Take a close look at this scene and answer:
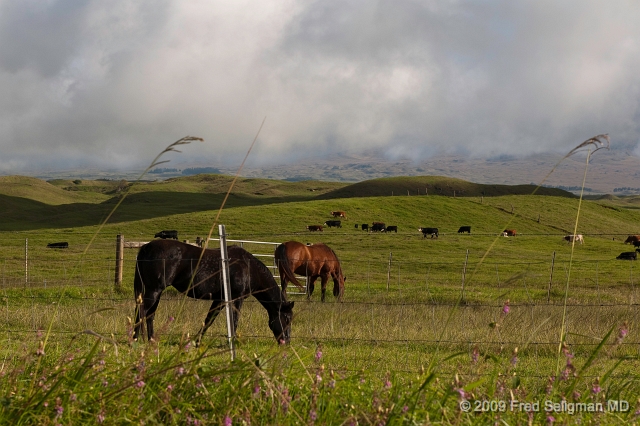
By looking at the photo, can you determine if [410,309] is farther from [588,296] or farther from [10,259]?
[10,259]

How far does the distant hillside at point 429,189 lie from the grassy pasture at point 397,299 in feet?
131

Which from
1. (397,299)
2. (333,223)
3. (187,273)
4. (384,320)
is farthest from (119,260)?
(333,223)

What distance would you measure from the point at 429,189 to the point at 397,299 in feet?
355

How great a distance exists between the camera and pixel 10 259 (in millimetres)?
29812

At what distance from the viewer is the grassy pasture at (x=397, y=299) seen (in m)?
4.80

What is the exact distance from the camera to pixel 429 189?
124m

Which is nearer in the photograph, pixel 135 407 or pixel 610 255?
pixel 135 407

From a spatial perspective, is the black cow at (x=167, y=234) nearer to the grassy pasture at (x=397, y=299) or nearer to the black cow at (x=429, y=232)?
the grassy pasture at (x=397, y=299)

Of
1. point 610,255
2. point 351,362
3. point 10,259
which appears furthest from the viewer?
point 610,255

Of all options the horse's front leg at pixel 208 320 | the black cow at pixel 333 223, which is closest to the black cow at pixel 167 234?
the black cow at pixel 333 223

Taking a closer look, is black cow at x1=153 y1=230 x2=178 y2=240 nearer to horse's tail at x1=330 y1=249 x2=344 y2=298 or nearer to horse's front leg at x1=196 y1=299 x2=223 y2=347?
horse's tail at x1=330 y1=249 x2=344 y2=298

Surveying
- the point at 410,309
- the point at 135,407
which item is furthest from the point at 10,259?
the point at 135,407

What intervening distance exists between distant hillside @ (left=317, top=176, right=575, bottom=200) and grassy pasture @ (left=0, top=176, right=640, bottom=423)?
131 feet

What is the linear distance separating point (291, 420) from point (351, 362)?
3937mm
